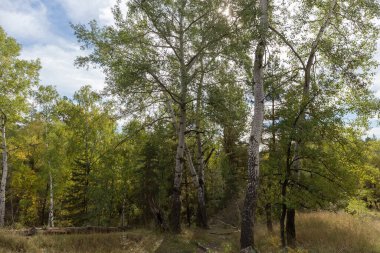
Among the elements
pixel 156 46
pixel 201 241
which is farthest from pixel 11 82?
pixel 201 241

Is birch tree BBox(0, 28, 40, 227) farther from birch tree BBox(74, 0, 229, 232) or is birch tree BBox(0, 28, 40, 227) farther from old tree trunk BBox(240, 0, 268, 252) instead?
old tree trunk BBox(240, 0, 268, 252)

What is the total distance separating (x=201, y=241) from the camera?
520 inches

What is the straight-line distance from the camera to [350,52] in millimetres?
12023

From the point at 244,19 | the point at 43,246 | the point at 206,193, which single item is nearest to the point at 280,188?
the point at 244,19

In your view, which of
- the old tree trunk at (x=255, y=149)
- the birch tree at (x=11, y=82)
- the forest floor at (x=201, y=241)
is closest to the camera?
the old tree trunk at (x=255, y=149)

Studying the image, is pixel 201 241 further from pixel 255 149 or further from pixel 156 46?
pixel 156 46

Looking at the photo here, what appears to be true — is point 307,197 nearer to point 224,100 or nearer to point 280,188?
point 280,188

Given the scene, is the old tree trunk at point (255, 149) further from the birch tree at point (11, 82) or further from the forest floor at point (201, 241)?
the birch tree at point (11, 82)

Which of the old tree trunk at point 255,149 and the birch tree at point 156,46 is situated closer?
the old tree trunk at point 255,149

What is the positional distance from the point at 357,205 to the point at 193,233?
23.4 ft

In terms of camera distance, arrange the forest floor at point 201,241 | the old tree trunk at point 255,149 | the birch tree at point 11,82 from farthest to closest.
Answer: the birch tree at point 11,82, the forest floor at point 201,241, the old tree trunk at point 255,149

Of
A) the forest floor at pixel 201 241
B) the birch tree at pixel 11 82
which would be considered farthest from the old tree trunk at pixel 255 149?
the birch tree at pixel 11 82

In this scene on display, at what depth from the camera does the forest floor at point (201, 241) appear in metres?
10.4

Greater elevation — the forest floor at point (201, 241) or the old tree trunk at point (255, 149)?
the old tree trunk at point (255, 149)
